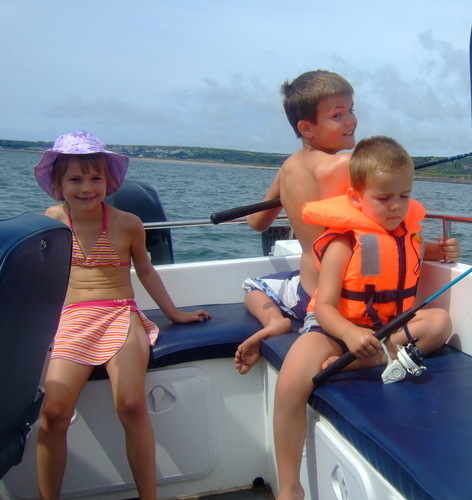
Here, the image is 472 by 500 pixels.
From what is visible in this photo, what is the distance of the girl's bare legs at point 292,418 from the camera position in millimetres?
1591

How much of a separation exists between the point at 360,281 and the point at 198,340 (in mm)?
619

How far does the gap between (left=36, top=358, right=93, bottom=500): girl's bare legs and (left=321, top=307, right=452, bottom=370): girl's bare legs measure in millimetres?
941

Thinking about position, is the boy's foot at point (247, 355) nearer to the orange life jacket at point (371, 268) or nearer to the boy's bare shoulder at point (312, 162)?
the orange life jacket at point (371, 268)

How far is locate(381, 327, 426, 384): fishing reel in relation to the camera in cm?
152

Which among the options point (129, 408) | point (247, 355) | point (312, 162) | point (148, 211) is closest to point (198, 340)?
point (247, 355)

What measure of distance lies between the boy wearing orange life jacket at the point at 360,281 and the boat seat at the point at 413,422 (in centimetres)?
8

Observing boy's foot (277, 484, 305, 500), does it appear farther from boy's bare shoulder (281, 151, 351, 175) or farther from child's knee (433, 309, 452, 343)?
boy's bare shoulder (281, 151, 351, 175)

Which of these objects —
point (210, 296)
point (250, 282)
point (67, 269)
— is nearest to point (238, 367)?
point (250, 282)

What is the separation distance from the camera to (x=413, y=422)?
1.33 m

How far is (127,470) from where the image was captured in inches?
77.9

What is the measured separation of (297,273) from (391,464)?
3.88 ft

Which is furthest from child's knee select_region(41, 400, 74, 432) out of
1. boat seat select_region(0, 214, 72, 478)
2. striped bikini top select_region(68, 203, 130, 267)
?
striped bikini top select_region(68, 203, 130, 267)

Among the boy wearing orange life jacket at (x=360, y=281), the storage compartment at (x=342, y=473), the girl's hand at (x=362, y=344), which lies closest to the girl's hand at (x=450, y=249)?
the boy wearing orange life jacket at (x=360, y=281)

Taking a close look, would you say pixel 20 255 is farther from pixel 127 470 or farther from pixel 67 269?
pixel 127 470
